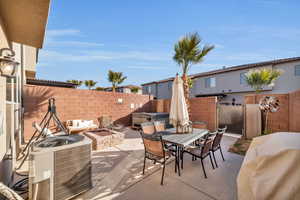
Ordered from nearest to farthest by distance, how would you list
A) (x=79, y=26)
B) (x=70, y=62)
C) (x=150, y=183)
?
(x=150, y=183), (x=79, y=26), (x=70, y=62)

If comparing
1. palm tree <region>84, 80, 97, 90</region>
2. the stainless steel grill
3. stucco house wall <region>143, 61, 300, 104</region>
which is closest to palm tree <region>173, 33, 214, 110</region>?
the stainless steel grill

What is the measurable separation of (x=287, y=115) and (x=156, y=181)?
6316 millimetres

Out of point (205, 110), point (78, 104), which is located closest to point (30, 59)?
point (78, 104)

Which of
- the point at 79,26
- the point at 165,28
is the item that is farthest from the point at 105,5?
the point at 165,28

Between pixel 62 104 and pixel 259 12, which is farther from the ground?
pixel 259 12

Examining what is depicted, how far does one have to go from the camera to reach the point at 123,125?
8805mm

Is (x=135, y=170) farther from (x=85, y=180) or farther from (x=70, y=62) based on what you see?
(x=70, y=62)

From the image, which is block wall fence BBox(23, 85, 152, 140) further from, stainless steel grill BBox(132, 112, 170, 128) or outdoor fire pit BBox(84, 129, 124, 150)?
outdoor fire pit BBox(84, 129, 124, 150)

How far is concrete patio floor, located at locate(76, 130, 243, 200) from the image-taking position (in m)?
2.42

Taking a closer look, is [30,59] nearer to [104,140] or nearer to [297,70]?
[104,140]

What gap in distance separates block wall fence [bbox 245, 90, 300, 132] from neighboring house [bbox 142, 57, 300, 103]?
238 inches

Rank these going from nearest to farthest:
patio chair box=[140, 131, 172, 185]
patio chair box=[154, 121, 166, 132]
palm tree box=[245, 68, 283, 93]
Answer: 1. patio chair box=[140, 131, 172, 185]
2. patio chair box=[154, 121, 166, 132]
3. palm tree box=[245, 68, 283, 93]

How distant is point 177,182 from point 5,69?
12.1 ft

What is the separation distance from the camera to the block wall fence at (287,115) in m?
4.98
